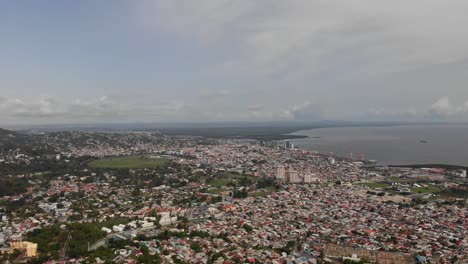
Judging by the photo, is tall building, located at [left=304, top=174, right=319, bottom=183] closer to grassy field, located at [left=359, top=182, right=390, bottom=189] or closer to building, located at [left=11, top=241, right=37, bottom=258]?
grassy field, located at [left=359, top=182, right=390, bottom=189]

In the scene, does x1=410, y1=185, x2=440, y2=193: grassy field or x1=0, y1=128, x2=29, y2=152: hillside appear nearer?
x1=410, y1=185, x2=440, y2=193: grassy field

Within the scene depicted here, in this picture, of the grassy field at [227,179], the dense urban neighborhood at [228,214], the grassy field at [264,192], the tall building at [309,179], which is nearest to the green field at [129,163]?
the dense urban neighborhood at [228,214]

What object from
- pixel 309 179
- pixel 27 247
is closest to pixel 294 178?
pixel 309 179

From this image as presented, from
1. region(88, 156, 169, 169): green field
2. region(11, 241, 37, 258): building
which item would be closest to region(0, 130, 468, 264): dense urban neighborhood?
region(11, 241, 37, 258): building

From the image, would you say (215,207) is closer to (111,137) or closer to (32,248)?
(32,248)

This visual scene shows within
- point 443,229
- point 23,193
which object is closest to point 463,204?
point 443,229

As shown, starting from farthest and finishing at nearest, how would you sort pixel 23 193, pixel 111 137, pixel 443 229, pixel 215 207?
pixel 111 137
pixel 23 193
pixel 215 207
pixel 443 229
